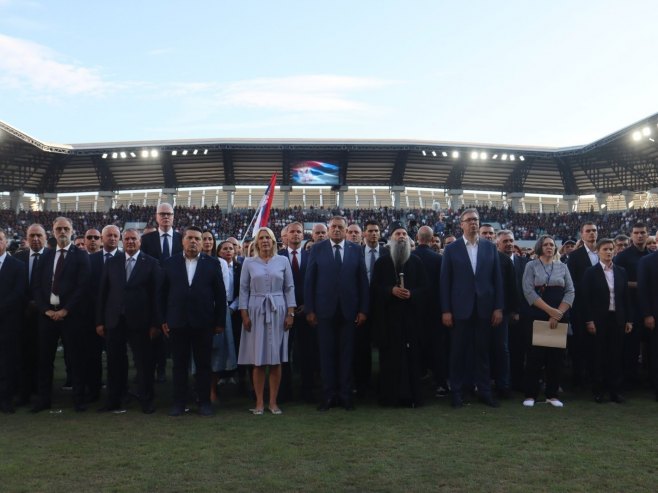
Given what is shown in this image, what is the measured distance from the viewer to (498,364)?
6.16 m

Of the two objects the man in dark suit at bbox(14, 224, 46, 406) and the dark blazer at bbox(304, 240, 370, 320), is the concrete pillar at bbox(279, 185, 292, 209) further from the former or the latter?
the dark blazer at bbox(304, 240, 370, 320)

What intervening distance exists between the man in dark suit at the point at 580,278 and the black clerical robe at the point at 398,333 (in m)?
2.05

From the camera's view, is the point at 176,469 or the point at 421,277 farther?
the point at 421,277

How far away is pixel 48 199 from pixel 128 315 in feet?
130

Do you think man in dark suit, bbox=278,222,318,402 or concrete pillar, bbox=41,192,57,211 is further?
concrete pillar, bbox=41,192,57,211

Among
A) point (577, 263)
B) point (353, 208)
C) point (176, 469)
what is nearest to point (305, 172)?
point (353, 208)

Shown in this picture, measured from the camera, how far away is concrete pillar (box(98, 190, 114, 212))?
4081cm

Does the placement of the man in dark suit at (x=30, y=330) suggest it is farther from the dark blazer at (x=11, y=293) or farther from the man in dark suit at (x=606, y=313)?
the man in dark suit at (x=606, y=313)

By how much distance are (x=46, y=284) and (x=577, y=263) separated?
19.0 feet

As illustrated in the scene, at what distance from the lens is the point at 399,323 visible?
581 centimetres

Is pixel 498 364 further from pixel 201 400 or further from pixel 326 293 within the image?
pixel 201 400

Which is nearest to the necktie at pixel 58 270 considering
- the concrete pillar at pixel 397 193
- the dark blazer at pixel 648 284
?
the dark blazer at pixel 648 284

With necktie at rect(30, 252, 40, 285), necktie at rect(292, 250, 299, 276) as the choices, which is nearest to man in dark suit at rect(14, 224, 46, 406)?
necktie at rect(30, 252, 40, 285)

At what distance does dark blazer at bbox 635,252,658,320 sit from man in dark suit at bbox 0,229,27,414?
252 inches
